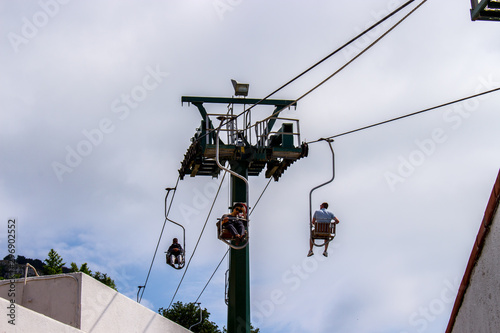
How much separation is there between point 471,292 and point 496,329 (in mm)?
767

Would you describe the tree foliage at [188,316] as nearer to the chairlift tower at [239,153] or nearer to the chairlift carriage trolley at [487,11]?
the chairlift tower at [239,153]

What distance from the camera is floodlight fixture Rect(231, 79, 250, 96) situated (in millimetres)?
19328

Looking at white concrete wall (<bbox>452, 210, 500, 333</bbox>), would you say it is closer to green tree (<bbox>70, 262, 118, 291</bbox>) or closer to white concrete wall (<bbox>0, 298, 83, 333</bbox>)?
white concrete wall (<bbox>0, 298, 83, 333</bbox>)

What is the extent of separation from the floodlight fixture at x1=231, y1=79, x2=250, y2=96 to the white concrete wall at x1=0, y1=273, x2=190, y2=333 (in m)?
6.04

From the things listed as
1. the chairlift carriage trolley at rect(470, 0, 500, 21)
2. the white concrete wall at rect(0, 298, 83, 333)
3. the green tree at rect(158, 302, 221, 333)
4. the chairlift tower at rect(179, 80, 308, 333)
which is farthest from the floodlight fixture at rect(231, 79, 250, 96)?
the green tree at rect(158, 302, 221, 333)

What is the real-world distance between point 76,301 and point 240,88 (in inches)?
276

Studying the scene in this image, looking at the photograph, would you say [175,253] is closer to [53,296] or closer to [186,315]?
[53,296]

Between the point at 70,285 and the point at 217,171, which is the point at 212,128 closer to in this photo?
the point at 217,171

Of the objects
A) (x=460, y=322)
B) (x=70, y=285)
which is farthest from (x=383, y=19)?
(x=70, y=285)

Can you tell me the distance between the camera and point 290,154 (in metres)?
19.3

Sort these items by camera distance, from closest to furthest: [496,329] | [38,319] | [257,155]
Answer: [496,329] < [38,319] < [257,155]

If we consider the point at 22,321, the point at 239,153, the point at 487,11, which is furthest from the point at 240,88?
the point at 487,11

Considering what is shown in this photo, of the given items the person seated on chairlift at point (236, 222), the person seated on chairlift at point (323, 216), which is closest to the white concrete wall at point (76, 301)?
the person seated on chairlift at point (236, 222)

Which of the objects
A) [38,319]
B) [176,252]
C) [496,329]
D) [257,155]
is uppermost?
[257,155]
